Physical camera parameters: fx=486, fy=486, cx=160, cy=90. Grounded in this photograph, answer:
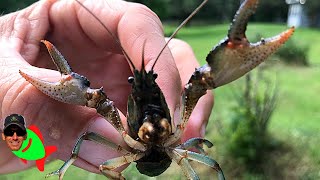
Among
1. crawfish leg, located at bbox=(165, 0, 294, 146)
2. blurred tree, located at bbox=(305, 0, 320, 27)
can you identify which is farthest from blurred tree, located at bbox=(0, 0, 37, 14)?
blurred tree, located at bbox=(305, 0, 320, 27)

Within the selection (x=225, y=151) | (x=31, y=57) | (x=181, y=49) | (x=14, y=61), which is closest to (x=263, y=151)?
(x=225, y=151)

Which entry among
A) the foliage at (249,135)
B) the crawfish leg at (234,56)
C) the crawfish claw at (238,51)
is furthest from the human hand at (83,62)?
the foliage at (249,135)

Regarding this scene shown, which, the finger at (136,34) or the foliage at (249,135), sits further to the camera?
the foliage at (249,135)

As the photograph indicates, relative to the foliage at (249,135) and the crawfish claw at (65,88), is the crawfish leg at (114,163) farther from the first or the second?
the foliage at (249,135)

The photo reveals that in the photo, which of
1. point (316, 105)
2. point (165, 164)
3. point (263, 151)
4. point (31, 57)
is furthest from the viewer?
point (316, 105)

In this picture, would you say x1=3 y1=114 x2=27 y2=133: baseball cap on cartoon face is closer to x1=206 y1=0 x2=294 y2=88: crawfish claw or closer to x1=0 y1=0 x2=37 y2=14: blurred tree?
x1=206 y1=0 x2=294 y2=88: crawfish claw

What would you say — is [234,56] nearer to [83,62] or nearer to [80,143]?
[80,143]

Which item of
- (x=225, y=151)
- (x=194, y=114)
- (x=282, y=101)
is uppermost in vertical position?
(x=194, y=114)

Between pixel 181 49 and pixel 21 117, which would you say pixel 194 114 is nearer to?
pixel 181 49
